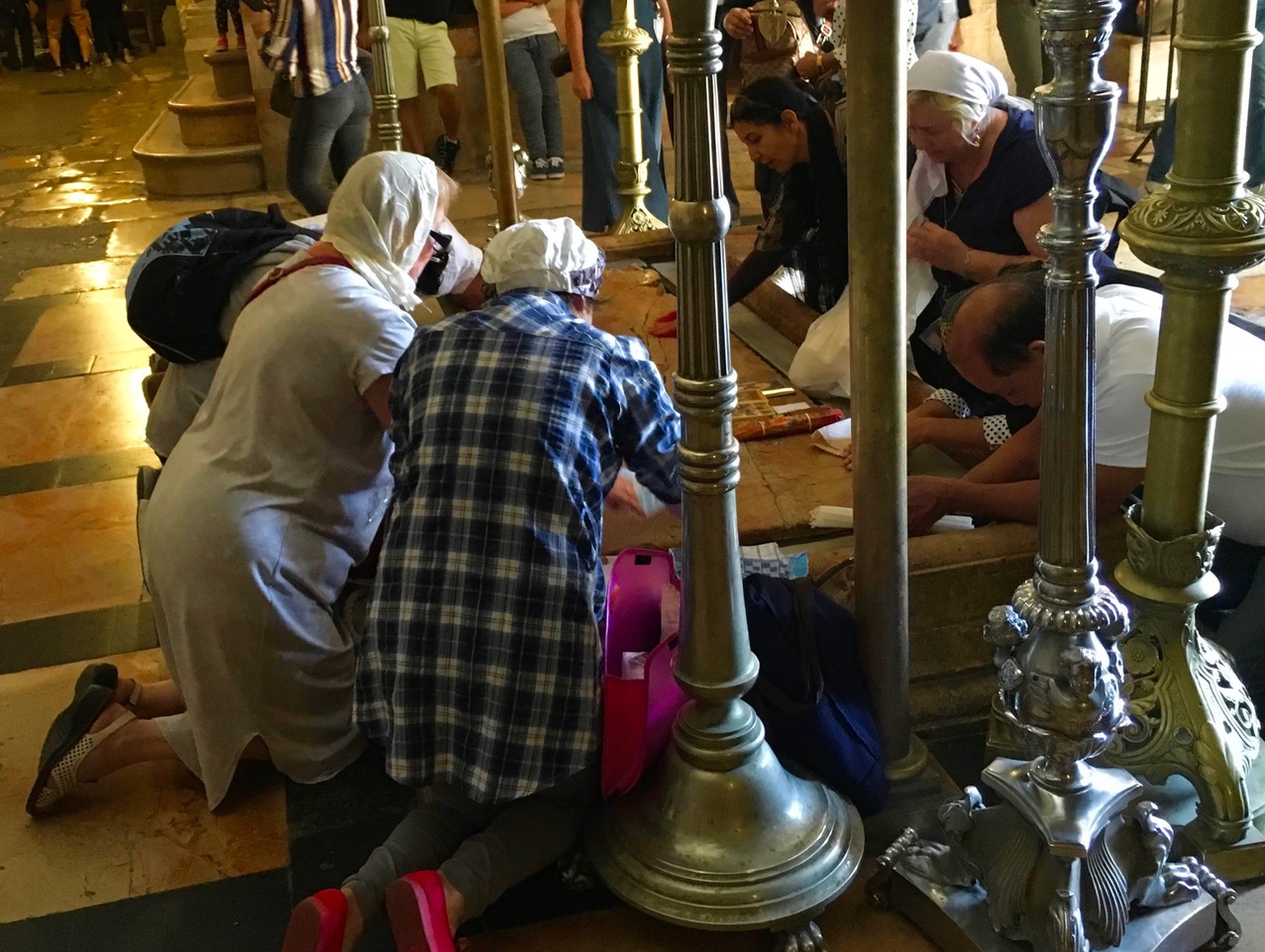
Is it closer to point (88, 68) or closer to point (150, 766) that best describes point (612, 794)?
point (150, 766)

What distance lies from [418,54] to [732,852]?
6504 millimetres

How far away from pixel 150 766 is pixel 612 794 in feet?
3.62

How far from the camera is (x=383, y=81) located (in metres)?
4.33

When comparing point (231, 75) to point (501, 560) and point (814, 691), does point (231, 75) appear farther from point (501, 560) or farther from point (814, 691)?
point (814, 691)

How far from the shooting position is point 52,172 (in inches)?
404

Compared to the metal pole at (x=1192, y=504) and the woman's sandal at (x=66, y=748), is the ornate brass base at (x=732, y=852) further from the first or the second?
the woman's sandal at (x=66, y=748)

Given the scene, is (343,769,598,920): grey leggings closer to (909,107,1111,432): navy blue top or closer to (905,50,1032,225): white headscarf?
(909,107,1111,432): navy blue top

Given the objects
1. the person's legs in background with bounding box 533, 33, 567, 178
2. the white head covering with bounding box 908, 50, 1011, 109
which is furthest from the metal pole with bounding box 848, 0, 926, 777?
the person's legs in background with bounding box 533, 33, 567, 178

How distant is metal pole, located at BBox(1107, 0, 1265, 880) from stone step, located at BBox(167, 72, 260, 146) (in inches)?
312

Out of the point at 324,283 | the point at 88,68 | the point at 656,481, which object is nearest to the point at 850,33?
the point at 656,481

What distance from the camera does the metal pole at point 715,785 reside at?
190 centimetres

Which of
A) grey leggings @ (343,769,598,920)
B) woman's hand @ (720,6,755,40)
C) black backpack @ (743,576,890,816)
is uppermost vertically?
woman's hand @ (720,6,755,40)

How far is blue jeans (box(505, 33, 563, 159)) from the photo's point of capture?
772 centimetres

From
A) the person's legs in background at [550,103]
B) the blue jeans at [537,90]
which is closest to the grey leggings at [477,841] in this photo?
the blue jeans at [537,90]
